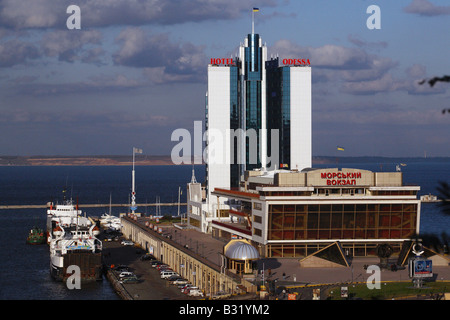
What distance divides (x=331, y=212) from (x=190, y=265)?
68.5 feet

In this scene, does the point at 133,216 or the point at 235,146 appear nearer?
the point at 235,146

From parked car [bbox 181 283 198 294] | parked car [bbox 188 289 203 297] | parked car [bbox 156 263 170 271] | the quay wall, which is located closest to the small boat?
the quay wall

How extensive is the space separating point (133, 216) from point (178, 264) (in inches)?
2783

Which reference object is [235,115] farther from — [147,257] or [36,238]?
[36,238]

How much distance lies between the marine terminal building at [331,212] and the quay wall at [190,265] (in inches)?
371

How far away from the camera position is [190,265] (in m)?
105

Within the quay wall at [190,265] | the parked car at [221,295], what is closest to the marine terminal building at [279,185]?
the quay wall at [190,265]

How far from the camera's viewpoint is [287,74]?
163m

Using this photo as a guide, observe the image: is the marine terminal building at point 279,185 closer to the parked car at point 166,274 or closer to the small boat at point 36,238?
the parked car at point 166,274

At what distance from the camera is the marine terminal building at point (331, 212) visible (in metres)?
100

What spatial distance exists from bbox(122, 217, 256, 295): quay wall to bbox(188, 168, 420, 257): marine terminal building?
9.43 m
